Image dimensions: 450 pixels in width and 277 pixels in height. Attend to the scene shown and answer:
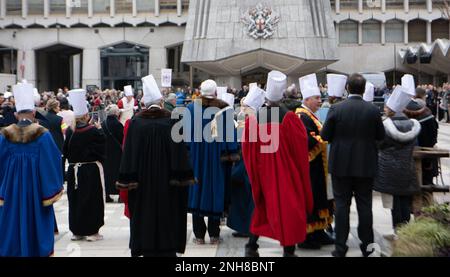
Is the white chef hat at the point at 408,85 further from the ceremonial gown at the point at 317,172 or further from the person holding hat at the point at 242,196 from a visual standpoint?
the person holding hat at the point at 242,196

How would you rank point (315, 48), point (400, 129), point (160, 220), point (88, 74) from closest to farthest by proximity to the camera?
point (160, 220) < point (400, 129) < point (315, 48) < point (88, 74)

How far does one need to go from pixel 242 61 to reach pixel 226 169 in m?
36.5

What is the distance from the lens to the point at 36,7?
5628cm

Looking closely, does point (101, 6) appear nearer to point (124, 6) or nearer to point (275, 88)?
point (124, 6)

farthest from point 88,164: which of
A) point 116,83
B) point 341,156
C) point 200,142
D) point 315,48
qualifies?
point 116,83

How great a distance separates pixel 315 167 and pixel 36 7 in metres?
52.7

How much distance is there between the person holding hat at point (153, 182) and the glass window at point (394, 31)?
173 ft

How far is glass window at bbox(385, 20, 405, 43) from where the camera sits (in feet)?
185

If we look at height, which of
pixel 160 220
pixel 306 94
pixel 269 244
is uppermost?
pixel 306 94

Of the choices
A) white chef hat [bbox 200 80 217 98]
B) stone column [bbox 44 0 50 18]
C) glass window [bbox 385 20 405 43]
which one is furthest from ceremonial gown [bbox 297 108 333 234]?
stone column [bbox 44 0 50 18]

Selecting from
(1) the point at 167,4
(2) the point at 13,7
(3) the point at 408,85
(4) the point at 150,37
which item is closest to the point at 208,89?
(3) the point at 408,85

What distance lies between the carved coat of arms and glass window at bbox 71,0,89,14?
743 inches

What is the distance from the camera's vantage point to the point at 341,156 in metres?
7.32
